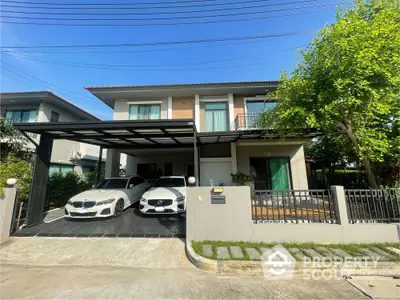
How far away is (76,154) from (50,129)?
340 inches

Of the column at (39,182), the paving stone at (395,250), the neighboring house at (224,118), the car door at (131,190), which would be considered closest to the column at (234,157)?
the neighboring house at (224,118)

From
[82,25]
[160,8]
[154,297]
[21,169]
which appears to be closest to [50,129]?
[21,169]

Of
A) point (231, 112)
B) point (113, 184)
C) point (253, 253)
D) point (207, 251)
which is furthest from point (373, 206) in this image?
point (113, 184)

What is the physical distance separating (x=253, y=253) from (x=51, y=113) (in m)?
13.8

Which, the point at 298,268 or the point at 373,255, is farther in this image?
the point at 373,255

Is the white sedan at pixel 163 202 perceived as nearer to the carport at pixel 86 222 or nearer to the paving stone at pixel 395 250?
the carport at pixel 86 222

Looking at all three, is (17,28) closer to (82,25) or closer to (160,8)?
(82,25)

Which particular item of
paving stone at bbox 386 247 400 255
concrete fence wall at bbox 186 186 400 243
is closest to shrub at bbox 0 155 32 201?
concrete fence wall at bbox 186 186 400 243

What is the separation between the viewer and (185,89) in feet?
34.2

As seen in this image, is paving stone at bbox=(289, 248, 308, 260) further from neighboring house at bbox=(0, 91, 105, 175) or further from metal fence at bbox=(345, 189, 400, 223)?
neighboring house at bbox=(0, 91, 105, 175)

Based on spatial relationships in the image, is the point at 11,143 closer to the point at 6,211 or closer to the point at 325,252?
the point at 6,211

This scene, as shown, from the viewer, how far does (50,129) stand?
18.5ft

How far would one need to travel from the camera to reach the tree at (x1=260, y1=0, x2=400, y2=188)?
4.59m

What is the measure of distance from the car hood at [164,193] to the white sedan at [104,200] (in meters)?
1.06
